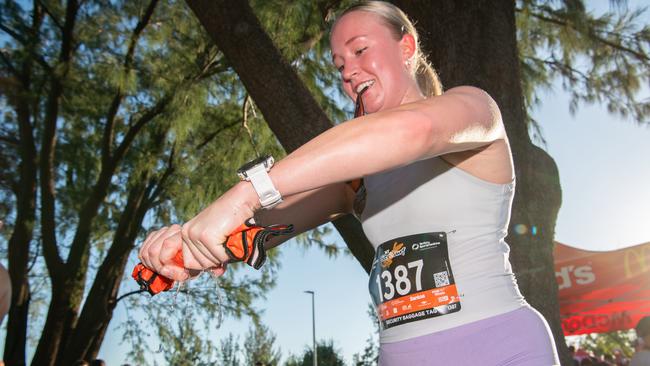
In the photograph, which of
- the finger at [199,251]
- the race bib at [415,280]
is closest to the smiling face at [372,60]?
the race bib at [415,280]

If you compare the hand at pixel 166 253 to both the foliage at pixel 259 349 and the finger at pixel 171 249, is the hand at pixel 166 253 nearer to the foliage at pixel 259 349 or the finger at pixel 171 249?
the finger at pixel 171 249

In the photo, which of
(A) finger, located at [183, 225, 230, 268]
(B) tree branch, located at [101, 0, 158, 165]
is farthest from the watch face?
(B) tree branch, located at [101, 0, 158, 165]

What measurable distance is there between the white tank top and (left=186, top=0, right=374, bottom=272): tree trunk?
2.08 metres

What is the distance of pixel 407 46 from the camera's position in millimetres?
1810

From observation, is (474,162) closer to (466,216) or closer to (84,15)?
(466,216)

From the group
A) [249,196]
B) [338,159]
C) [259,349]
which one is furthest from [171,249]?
[259,349]

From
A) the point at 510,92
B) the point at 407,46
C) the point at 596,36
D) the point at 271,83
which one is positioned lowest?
the point at 407,46

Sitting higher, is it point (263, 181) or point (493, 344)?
point (263, 181)

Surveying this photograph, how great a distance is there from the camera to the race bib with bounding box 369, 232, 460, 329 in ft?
4.67

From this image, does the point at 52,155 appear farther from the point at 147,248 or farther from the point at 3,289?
the point at 147,248

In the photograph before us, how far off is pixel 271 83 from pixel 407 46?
2.01 meters

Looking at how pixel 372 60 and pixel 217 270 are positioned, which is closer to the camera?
pixel 217 270

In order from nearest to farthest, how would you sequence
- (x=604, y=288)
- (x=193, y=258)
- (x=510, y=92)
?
(x=193, y=258)
(x=510, y=92)
(x=604, y=288)

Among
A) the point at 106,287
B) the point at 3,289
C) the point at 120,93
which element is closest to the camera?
the point at 3,289
